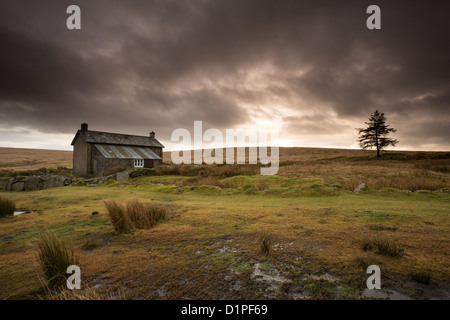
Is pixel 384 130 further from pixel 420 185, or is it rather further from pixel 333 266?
pixel 333 266

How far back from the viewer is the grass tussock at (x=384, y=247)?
3.13 metres

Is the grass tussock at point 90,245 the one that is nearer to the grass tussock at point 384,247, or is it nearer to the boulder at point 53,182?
the grass tussock at point 384,247

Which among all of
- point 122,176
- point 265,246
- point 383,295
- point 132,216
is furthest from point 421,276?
point 122,176

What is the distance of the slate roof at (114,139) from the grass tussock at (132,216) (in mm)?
28982

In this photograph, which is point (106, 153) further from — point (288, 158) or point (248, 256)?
point (288, 158)

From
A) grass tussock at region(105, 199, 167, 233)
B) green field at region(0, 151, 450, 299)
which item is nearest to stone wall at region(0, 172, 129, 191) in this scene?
green field at region(0, 151, 450, 299)

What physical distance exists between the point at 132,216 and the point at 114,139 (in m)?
32.3

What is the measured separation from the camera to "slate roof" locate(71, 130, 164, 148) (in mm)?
30461

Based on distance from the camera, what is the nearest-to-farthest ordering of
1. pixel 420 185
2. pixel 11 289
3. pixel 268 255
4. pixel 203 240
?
pixel 11 289
pixel 268 255
pixel 203 240
pixel 420 185

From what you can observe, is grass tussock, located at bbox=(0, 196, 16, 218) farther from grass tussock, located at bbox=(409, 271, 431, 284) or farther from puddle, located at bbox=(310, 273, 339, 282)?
grass tussock, located at bbox=(409, 271, 431, 284)

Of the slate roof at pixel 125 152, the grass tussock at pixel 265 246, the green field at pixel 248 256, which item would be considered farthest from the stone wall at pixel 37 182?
the grass tussock at pixel 265 246
